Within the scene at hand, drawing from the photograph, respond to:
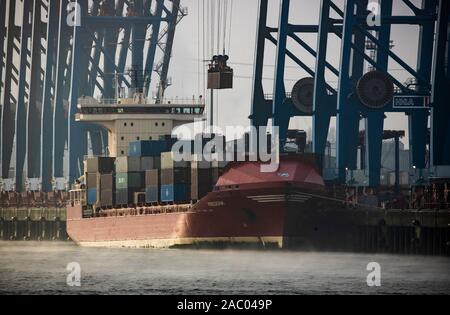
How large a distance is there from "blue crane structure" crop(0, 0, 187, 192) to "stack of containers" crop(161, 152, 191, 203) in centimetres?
3239

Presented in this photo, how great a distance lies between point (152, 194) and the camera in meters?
101

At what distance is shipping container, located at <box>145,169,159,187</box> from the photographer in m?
100

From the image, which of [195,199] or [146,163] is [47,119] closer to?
[146,163]

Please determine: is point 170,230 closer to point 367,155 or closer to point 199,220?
point 199,220

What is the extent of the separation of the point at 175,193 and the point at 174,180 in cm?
79

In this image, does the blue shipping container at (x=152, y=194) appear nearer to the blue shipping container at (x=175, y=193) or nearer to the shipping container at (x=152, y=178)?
the shipping container at (x=152, y=178)

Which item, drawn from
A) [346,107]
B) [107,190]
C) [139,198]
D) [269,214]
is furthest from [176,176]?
[346,107]

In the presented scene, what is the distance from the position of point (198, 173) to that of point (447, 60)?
792 inches

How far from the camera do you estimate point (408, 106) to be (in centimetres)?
11344

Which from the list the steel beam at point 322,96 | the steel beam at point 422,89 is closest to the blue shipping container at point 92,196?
the steel beam at point 322,96

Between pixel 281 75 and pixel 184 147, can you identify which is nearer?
pixel 184 147

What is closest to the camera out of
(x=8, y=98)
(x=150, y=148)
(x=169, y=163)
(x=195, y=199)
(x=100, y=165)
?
(x=195, y=199)

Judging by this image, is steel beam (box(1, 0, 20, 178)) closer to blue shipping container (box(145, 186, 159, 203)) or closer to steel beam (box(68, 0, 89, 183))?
steel beam (box(68, 0, 89, 183))
